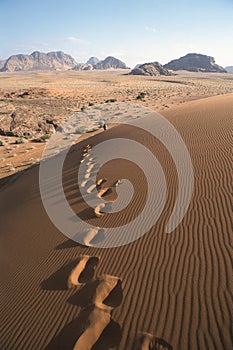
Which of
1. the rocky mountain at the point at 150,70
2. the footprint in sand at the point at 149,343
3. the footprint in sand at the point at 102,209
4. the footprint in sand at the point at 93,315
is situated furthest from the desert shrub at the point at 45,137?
the rocky mountain at the point at 150,70

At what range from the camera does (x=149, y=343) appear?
346cm

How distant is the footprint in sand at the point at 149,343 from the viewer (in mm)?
3400

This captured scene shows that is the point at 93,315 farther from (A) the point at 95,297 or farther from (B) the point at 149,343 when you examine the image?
(B) the point at 149,343

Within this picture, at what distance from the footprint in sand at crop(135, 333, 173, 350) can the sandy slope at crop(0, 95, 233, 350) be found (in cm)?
4

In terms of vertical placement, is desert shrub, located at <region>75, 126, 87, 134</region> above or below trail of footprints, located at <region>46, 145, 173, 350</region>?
below

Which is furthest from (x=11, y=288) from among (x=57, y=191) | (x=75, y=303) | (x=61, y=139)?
(x=61, y=139)

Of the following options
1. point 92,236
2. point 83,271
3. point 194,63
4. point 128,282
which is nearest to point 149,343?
point 128,282

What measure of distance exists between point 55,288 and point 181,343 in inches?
95.9

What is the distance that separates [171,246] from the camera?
16.9 ft

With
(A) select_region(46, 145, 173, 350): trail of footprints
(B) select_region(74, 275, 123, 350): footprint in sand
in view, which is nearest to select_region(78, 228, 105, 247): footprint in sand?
(A) select_region(46, 145, 173, 350): trail of footprints

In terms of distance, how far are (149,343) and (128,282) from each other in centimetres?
119

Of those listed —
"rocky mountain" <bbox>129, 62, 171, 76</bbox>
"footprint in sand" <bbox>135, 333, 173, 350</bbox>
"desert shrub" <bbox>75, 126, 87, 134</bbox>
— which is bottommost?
"desert shrub" <bbox>75, 126, 87, 134</bbox>

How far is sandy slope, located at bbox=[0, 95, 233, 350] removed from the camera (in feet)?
12.1

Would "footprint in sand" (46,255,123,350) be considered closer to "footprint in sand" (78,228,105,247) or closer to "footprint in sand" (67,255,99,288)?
"footprint in sand" (67,255,99,288)
